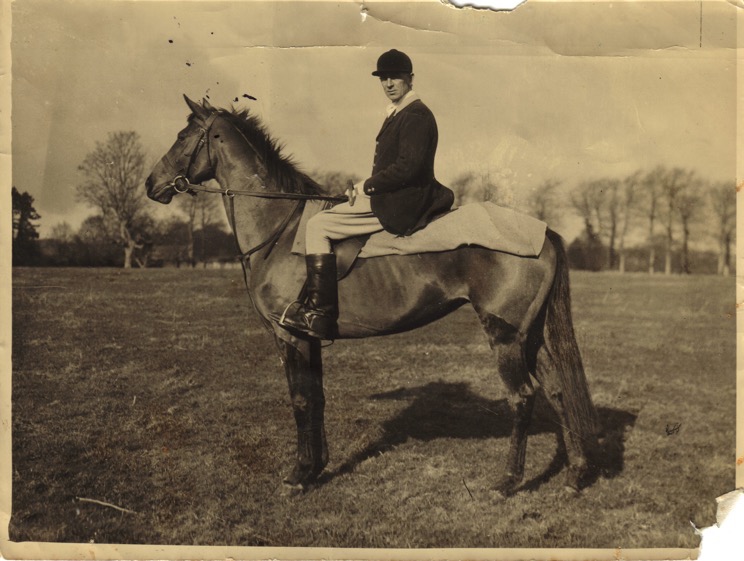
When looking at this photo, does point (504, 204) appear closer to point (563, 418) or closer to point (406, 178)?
point (406, 178)

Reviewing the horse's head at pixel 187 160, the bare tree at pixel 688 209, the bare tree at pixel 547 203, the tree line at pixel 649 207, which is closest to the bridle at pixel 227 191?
the horse's head at pixel 187 160

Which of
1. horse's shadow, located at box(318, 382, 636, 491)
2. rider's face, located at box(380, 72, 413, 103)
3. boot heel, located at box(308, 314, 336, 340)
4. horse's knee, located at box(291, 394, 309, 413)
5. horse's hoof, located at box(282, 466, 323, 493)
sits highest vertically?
rider's face, located at box(380, 72, 413, 103)

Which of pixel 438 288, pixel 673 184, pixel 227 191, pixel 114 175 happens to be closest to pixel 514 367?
pixel 438 288

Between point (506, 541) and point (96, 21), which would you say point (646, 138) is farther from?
point (96, 21)

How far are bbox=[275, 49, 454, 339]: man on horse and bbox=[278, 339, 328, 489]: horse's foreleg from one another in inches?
8.5

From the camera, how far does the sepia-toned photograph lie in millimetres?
3693

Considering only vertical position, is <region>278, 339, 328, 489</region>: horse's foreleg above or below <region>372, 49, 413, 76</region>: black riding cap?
below

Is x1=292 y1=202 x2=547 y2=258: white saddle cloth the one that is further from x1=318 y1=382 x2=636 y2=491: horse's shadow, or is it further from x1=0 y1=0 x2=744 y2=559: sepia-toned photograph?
x1=318 y1=382 x2=636 y2=491: horse's shadow

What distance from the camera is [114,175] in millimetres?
4164

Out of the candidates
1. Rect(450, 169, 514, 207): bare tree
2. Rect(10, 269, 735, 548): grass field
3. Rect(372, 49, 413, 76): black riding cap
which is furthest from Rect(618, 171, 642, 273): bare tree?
Rect(372, 49, 413, 76): black riding cap

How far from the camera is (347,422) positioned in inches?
166

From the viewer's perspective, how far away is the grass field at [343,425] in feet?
12.4

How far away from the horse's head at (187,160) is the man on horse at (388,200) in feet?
2.98

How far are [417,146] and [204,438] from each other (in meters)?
2.45
